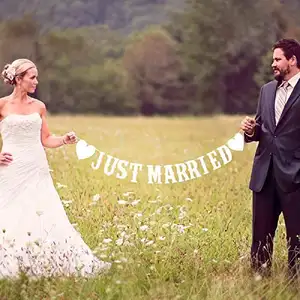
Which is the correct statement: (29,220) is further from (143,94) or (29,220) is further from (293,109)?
(293,109)

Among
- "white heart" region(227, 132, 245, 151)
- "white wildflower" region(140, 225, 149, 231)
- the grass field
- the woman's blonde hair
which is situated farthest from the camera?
"white heart" region(227, 132, 245, 151)

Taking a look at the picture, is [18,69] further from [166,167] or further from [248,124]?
[248,124]

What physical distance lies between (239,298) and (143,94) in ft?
6.52

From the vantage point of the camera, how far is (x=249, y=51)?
17.7 ft

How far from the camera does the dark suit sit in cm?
414

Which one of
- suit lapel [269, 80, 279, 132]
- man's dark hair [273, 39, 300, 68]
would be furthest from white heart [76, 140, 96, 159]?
man's dark hair [273, 39, 300, 68]

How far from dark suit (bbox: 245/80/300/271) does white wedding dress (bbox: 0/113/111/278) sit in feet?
3.45

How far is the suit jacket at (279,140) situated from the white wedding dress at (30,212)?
1.23 metres

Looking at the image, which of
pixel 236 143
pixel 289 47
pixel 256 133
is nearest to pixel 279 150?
pixel 256 133

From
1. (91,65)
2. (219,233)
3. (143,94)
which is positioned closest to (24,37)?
(91,65)

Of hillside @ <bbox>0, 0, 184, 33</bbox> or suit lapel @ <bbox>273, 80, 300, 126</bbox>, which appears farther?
hillside @ <bbox>0, 0, 184, 33</bbox>

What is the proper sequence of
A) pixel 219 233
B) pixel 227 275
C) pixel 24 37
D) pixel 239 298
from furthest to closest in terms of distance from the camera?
1. pixel 24 37
2. pixel 219 233
3. pixel 227 275
4. pixel 239 298

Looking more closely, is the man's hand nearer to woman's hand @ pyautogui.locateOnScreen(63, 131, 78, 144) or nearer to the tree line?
woman's hand @ pyautogui.locateOnScreen(63, 131, 78, 144)

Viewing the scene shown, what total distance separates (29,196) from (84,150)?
0.63 meters
